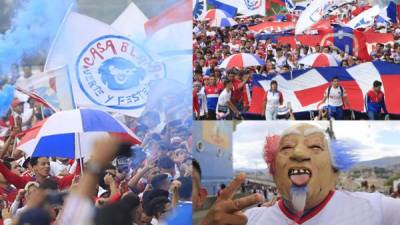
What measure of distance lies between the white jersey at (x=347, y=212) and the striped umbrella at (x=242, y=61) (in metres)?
1.06

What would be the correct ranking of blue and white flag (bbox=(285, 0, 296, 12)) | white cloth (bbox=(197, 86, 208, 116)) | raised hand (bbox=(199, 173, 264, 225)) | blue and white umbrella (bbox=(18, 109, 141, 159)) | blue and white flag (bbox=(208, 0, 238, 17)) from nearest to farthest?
blue and white umbrella (bbox=(18, 109, 141, 159)) → raised hand (bbox=(199, 173, 264, 225)) → white cloth (bbox=(197, 86, 208, 116)) → blue and white flag (bbox=(285, 0, 296, 12)) → blue and white flag (bbox=(208, 0, 238, 17))

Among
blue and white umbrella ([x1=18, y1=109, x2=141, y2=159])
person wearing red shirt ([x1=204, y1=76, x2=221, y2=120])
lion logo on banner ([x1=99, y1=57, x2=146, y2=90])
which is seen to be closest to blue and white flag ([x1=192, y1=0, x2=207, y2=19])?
person wearing red shirt ([x1=204, y1=76, x2=221, y2=120])

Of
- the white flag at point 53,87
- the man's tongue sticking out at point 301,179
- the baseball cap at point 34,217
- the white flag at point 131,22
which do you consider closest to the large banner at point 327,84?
the man's tongue sticking out at point 301,179

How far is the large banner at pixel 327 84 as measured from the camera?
4574 mm

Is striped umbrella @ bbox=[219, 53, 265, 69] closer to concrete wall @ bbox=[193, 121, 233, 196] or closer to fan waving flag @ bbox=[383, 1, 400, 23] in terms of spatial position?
concrete wall @ bbox=[193, 121, 233, 196]

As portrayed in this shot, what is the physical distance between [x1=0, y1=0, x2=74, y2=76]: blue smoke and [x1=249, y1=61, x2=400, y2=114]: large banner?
1.53 meters

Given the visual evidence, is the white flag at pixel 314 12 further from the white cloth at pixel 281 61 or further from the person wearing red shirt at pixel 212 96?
the person wearing red shirt at pixel 212 96

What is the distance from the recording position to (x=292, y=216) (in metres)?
4.40

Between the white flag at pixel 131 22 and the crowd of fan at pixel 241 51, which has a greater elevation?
the white flag at pixel 131 22

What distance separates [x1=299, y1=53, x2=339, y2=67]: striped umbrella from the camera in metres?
4.64

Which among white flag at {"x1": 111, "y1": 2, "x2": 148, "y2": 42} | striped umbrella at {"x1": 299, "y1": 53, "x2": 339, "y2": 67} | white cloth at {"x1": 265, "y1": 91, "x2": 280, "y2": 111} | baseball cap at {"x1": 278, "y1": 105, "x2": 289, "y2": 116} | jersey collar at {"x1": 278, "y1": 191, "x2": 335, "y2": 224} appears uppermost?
white flag at {"x1": 111, "y1": 2, "x2": 148, "y2": 42}

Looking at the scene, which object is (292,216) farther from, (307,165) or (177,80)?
(177,80)

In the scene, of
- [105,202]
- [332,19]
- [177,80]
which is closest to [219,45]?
[177,80]

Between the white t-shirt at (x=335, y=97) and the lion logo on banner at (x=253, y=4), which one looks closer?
the white t-shirt at (x=335, y=97)
